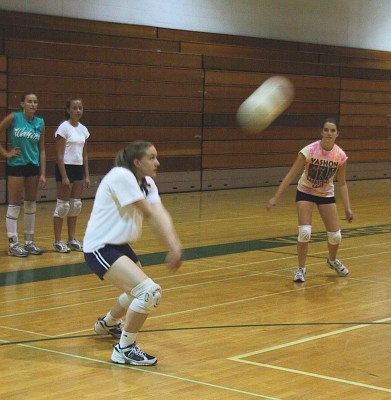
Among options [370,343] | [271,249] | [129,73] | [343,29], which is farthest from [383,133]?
[370,343]

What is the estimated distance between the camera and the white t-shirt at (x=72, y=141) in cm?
1048

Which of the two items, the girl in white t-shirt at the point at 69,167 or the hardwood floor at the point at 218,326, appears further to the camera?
the girl in white t-shirt at the point at 69,167

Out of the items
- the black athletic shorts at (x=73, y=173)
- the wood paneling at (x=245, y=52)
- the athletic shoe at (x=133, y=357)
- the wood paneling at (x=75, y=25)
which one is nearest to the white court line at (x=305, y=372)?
the athletic shoe at (x=133, y=357)

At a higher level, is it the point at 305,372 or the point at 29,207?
the point at 29,207

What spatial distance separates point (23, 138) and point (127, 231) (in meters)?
4.67

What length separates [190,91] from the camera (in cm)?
1914

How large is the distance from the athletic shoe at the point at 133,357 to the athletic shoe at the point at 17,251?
4.67m

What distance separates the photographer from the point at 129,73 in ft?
58.5

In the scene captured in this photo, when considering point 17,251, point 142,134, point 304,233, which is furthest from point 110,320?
point 142,134

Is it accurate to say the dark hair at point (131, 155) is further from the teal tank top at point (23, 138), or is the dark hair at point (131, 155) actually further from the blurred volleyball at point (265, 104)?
the blurred volleyball at point (265, 104)

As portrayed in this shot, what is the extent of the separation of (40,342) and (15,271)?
121 inches

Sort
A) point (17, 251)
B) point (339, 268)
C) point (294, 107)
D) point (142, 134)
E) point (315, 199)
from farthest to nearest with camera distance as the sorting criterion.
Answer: point (294, 107) → point (142, 134) → point (17, 251) → point (339, 268) → point (315, 199)

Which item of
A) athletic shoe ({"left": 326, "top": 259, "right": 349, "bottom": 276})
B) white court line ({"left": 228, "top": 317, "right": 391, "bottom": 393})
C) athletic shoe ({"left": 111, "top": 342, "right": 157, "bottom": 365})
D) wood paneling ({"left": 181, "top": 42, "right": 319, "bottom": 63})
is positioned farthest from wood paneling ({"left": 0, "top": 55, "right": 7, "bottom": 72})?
athletic shoe ({"left": 111, "top": 342, "right": 157, "bottom": 365})

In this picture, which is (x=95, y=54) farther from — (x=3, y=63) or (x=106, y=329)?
(x=106, y=329)
